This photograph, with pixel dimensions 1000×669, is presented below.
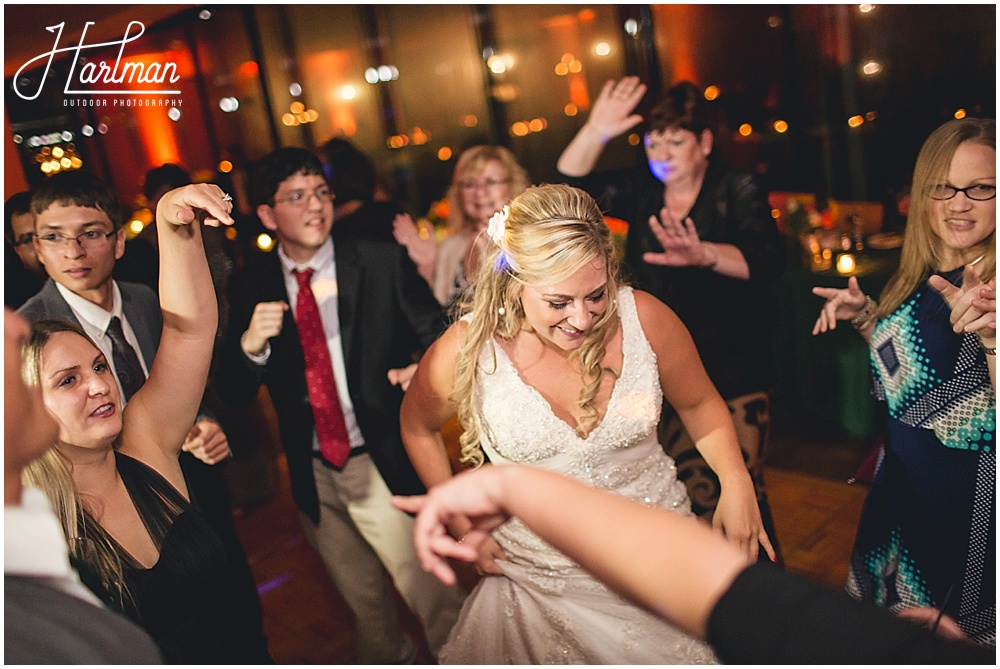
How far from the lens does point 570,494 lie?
92 cm

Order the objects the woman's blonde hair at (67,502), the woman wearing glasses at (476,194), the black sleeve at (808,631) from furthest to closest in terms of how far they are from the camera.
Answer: the woman wearing glasses at (476,194), the woman's blonde hair at (67,502), the black sleeve at (808,631)

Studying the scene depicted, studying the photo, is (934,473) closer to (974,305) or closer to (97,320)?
(974,305)

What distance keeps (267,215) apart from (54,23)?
0.76 m

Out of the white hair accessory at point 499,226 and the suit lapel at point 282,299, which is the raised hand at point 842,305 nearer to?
the white hair accessory at point 499,226

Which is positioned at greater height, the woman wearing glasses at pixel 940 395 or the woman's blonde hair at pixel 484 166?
the woman's blonde hair at pixel 484 166

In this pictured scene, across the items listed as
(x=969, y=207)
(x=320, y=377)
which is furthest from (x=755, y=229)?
(x=320, y=377)

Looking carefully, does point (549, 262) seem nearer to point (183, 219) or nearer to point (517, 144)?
point (183, 219)

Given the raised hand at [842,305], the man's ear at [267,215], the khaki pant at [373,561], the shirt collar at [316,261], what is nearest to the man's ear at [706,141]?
the raised hand at [842,305]

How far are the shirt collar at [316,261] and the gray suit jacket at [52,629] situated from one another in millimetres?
1569

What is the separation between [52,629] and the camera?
2.80 feet

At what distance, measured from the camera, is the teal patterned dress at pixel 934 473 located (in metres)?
1.73

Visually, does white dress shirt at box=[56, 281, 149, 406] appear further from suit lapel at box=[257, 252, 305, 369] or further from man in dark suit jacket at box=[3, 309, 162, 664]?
man in dark suit jacket at box=[3, 309, 162, 664]

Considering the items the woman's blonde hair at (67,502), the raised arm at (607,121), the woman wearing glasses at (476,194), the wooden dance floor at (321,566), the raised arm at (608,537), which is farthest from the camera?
the woman wearing glasses at (476,194)

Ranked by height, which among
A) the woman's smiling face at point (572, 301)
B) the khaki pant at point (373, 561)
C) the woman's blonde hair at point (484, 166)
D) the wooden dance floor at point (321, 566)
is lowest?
the wooden dance floor at point (321, 566)
